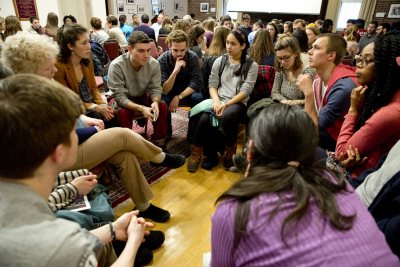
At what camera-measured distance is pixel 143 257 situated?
158 cm

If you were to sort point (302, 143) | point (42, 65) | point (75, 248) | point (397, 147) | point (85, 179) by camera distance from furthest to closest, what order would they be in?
point (42, 65) → point (85, 179) → point (397, 147) → point (302, 143) → point (75, 248)

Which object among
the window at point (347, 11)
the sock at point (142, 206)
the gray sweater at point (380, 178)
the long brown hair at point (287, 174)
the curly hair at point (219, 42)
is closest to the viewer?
the long brown hair at point (287, 174)

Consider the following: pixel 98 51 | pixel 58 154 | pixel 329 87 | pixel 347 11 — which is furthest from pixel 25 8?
pixel 347 11

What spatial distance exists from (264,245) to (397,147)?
88cm

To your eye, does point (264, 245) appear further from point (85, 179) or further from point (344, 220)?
point (85, 179)

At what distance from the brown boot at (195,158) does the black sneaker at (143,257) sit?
105 cm

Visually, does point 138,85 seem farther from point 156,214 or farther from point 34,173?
point 34,173

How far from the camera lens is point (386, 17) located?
27.5ft

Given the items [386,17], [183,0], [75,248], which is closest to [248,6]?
[183,0]

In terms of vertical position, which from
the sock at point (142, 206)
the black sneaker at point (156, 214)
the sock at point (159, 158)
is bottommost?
the black sneaker at point (156, 214)

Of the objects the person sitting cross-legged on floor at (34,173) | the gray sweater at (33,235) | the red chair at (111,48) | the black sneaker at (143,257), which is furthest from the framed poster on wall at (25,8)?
the gray sweater at (33,235)

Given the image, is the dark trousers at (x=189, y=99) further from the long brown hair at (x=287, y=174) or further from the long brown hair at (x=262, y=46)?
the long brown hair at (x=287, y=174)

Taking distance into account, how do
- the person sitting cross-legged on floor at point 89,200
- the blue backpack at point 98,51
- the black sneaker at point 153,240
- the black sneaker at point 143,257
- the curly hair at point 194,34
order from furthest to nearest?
the curly hair at point 194,34, the blue backpack at point 98,51, the black sneaker at point 153,240, the black sneaker at point 143,257, the person sitting cross-legged on floor at point 89,200

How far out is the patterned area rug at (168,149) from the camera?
7.20ft
